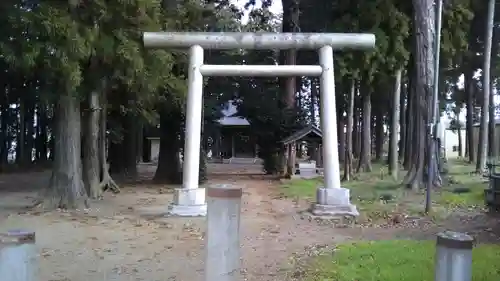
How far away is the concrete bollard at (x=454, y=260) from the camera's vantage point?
2.60 m

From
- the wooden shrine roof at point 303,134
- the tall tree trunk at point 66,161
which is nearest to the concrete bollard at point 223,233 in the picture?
the tall tree trunk at point 66,161

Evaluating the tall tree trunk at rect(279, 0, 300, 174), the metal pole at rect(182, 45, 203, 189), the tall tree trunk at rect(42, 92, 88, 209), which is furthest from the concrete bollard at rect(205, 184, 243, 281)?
the tall tree trunk at rect(279, 0, 300, 174)

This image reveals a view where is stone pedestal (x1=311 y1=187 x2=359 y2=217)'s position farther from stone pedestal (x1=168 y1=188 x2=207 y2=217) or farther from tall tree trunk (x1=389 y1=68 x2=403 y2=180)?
tall tree trunk (x1=389 y1=68 x2=403 y2=180)

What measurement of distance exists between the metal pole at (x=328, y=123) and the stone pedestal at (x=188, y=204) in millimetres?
3044

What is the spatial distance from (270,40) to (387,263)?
847cm

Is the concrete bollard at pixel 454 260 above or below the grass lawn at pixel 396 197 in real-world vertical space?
above

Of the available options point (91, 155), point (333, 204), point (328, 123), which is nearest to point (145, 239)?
point (333, 204)

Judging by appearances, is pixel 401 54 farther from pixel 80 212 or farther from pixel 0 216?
pixel 0 216

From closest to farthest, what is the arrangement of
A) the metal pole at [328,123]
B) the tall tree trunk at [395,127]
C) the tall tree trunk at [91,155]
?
the metal pole at [328,123], the tall tree trunk at [91,155], the tall tree trunk at [395,127]

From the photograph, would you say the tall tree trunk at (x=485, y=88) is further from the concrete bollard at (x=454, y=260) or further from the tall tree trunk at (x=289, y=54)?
the concrete bollard at (x=454, y=260)

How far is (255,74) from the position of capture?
15133 millimetres

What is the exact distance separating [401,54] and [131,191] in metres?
11.1

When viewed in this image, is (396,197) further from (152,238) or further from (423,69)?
(152,238)

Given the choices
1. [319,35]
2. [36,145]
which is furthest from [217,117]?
[36,145]
